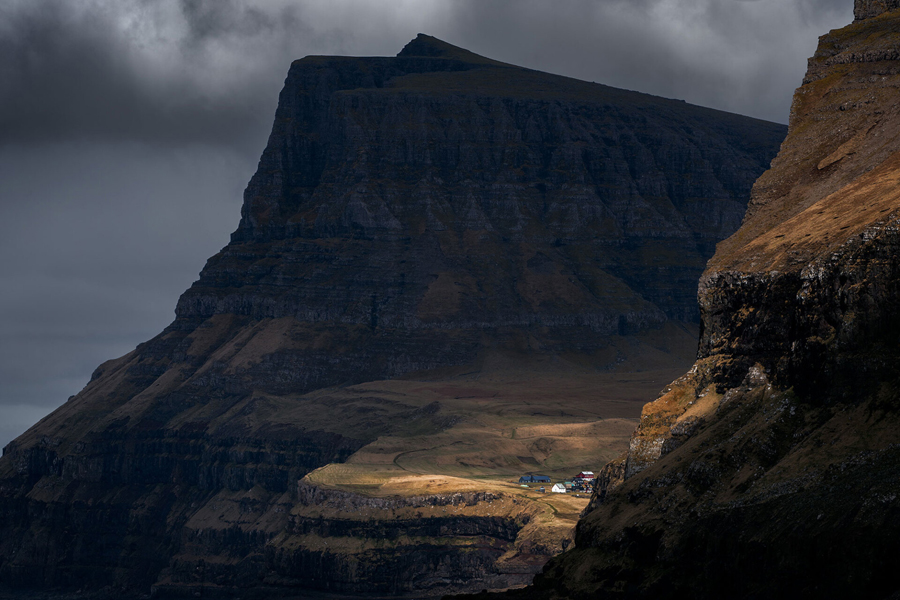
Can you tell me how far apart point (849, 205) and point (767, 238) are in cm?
1504

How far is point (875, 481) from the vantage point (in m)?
85.2

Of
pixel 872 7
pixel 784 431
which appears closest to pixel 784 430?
pixel 784 431

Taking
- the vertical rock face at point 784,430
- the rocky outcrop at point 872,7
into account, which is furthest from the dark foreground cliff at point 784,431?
the rocky outcrop at point 872,7

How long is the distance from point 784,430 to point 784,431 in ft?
0.30

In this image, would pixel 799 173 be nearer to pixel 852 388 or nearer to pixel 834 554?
pixel 852 388

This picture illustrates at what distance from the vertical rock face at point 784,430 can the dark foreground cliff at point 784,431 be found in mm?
147

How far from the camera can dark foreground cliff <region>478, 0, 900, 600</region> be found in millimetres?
86875

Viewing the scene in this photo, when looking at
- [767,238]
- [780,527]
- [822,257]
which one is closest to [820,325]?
[822,257]

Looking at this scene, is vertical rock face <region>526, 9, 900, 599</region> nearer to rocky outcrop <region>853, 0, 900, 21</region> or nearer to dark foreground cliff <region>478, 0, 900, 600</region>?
dark foreground cliff <region>478, 0, 900, 600</region>

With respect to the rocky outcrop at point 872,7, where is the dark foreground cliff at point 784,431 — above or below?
below

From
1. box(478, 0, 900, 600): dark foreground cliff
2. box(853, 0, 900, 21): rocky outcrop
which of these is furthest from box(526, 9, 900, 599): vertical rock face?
box(853, 0, 900, 21): rocky outcrop

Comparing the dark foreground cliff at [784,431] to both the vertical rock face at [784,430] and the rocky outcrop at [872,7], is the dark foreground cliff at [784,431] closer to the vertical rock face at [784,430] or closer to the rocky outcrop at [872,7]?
the vertical rock face at [784,430]

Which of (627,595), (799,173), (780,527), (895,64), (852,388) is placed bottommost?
(627,595)

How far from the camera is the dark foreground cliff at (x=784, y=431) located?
86875 mm
